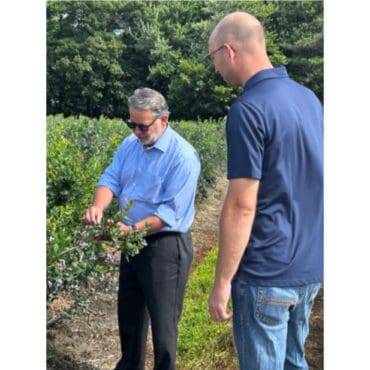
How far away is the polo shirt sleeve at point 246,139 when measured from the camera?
1838mm

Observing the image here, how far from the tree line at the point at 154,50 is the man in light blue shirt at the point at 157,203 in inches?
8.1

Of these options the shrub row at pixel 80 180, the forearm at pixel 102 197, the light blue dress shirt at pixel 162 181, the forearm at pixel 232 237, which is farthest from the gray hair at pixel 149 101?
the forearm at pixel 232 237

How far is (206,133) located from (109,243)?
0.82m

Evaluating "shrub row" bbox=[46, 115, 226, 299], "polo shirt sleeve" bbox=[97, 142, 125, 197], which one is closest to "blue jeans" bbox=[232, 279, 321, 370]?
"shrub row" bbox=[46, 115, 226, 299]

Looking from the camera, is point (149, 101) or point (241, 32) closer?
point (241, 32)

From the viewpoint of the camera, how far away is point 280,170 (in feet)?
6.27

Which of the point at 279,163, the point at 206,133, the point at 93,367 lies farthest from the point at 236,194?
the point at 93,367

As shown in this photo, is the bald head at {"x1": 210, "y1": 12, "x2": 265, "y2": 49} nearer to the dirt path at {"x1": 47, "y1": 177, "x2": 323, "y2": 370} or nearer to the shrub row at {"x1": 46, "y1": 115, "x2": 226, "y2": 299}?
the shrub row at {"x1": 46, "y1": 115, "x2": 226, "y2": 299}

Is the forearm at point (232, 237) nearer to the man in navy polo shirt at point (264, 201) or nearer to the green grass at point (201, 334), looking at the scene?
the man in navy polo shirt at point (264, 201)

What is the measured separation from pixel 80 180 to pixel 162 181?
394mm

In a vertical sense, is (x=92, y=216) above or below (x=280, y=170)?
below

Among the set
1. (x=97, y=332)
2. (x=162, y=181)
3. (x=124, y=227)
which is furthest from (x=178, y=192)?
(x=97, y=332)

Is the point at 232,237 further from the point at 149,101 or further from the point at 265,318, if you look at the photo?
the point at 149,101

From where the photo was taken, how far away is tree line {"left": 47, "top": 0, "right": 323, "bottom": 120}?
2.91 meters
